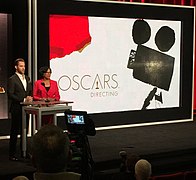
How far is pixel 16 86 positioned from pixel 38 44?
7.12 feet

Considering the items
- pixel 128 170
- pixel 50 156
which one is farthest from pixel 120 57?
pixel 50 156

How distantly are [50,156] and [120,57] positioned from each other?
7106 mm

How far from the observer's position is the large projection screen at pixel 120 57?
8094 mm

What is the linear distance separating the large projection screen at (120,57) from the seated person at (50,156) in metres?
6.19

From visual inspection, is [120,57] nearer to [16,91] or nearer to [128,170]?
[16,91]

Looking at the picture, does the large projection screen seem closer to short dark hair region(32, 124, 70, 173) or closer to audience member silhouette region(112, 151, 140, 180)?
audience member silhouette region(112, 151, 140, 180)

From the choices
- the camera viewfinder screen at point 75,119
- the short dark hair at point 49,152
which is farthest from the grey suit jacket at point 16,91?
→ the short dark hair at point 49,152

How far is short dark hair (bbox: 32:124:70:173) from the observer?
1.73 meters

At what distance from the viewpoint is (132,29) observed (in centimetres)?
887

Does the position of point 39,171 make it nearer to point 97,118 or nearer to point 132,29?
point 97,118

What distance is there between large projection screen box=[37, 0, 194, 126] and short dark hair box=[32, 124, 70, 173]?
20.3ft

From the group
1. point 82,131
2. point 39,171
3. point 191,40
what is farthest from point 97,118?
point 39,171

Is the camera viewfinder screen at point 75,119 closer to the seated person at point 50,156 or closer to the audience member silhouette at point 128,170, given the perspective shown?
the audience member silhouette at point 128,170

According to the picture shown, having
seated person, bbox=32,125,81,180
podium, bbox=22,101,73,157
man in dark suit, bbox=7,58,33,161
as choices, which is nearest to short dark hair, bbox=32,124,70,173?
seated person, bbox=32,125,81,180
